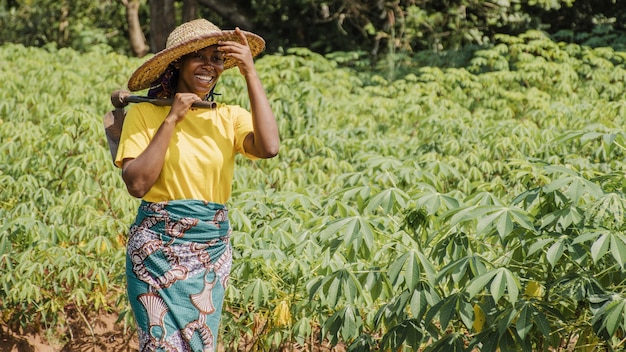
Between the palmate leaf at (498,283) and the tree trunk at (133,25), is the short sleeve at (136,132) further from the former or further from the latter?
the tree trunk at (133,25)

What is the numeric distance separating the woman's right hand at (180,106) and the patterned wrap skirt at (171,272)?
0.22m

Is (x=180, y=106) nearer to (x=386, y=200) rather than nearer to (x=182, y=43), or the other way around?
(x=182, y=43)

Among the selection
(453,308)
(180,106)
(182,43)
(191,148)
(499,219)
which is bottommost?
(453,308)

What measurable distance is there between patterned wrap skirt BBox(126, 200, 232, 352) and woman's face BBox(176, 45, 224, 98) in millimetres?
304

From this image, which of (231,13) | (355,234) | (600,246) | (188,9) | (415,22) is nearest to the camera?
(600,246)

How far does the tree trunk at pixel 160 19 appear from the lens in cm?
966

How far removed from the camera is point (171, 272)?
200cm

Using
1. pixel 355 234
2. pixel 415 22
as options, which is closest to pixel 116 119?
pixel 355 234

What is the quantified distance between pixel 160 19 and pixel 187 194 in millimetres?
8093

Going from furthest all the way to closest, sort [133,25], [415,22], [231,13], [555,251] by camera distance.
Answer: [133,25] < [231,13] < [415,22] < [555,251]

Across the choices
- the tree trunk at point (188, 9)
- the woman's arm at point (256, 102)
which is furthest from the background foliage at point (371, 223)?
the tree trunk at point (188, 9)

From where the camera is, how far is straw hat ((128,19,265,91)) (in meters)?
2.00

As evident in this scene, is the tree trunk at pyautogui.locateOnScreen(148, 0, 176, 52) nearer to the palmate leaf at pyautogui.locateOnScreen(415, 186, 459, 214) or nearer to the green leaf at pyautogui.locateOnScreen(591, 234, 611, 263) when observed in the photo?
the palmate leaf at pyautogui.locateOnScreen(415, 186, 459, 214)

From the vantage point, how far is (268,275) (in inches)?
111
